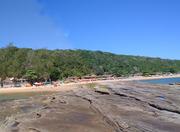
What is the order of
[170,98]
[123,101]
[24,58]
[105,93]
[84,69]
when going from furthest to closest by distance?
1. [84,69]
2. [24,58]
3. [105,93]
4. [123,101]
5. [170,98]

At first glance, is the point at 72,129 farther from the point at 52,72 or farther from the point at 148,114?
the point at 52,72

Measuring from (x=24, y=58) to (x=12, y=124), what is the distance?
114082mm

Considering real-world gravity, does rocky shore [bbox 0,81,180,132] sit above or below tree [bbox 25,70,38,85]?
below

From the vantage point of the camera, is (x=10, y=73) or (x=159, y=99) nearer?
(x=159, y=99)

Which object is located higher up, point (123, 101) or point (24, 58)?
point (24, 58)

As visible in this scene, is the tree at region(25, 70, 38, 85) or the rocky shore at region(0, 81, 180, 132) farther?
the tree at region(25, 70, 38, 85)

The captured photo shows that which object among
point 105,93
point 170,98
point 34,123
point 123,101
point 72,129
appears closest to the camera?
point 72,129

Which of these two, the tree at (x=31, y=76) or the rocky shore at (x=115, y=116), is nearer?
the rocky shore at (x=115, y=116)

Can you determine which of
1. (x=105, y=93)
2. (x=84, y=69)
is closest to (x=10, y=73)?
(x=84, y=69)

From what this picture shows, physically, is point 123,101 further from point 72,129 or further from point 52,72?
point 52,72

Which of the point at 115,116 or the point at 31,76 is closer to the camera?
the point at 115,116

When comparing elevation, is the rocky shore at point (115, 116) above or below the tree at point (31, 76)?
below

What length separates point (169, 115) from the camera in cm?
1619

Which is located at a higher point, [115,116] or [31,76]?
[31,76]
